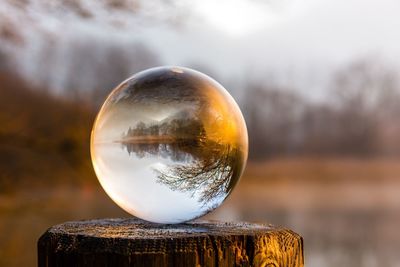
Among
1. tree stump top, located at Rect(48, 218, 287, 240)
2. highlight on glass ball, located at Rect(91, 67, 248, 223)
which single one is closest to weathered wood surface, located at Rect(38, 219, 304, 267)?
tree stump top, located at Rect(48, 218, 287, 240)

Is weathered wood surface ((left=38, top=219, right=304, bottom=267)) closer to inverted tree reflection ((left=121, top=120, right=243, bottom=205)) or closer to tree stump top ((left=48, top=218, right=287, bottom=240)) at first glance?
tree stump top ((left=48, top=218, right=287, bottom=240))

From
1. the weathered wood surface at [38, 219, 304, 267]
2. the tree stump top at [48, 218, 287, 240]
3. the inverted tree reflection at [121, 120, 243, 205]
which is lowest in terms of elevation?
the weathered wood surface at [38, 219, 304, 267]

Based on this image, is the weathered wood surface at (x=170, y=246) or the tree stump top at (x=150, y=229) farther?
the tree stump top at (x=150, y=229)

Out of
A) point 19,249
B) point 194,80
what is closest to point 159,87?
point 194,80

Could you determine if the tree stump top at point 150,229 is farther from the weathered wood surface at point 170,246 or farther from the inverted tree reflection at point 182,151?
the inverted tree reflection at point 182,151

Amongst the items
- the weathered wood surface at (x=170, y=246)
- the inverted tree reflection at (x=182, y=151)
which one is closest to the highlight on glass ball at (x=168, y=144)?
the inverted tree reflection at (x=182, y=151)

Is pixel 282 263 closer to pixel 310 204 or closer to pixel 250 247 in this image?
pixel 250 247

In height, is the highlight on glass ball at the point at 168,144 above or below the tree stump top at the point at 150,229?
above
